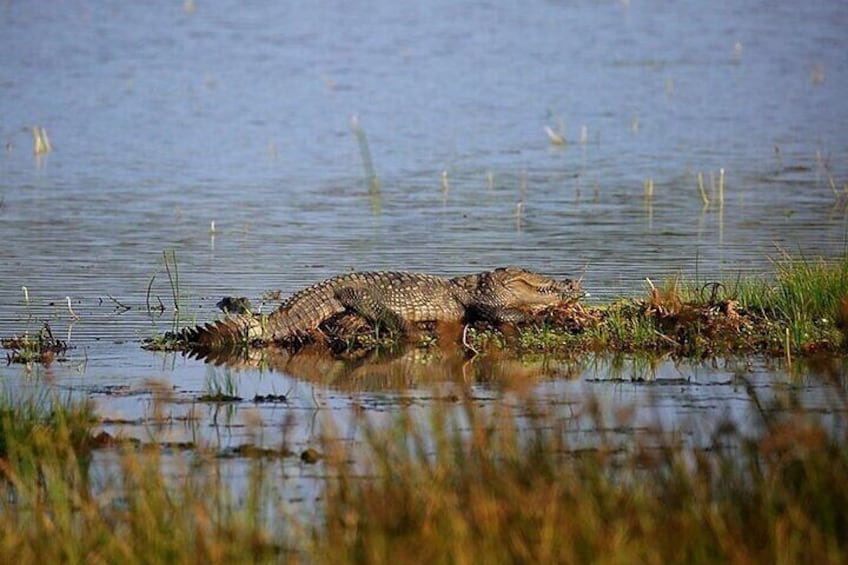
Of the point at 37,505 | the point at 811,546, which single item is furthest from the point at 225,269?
the point at 811,546

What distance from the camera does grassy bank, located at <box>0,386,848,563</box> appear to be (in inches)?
284

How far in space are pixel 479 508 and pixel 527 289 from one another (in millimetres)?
6932

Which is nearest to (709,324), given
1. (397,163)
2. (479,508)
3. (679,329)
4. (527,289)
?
(679,329)

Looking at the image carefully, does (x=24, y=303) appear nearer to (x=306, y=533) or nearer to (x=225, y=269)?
(x=225, y=269)

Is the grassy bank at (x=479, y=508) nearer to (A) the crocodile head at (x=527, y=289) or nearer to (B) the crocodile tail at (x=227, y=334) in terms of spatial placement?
(B) the crocodile tail at (x=227, y=334)

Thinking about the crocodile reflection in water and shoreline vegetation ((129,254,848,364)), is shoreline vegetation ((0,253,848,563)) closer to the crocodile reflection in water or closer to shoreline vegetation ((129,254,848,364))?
the crocodile reflection in water

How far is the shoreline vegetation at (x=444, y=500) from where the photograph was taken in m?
7.25

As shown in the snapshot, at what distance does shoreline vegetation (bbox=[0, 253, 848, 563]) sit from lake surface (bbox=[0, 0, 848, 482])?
0.59 meters

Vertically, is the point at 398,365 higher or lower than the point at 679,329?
lower

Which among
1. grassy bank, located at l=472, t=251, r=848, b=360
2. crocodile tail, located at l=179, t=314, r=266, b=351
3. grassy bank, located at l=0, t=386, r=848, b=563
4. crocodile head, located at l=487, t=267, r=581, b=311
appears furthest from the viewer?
crocodile head, located at l=487, t=267, r=581, b=311

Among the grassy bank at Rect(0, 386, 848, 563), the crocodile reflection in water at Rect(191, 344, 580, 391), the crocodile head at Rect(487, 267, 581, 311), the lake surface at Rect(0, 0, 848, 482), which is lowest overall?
the grassy bank at Rect(0, 386, 848, 563)

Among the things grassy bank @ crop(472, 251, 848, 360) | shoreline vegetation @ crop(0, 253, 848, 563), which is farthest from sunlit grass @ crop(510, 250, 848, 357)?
shoreline vegetation @ crop(0, 253, 848, 563)

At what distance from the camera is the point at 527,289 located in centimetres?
1422

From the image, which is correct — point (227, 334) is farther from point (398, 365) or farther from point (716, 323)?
point (716, 323)
